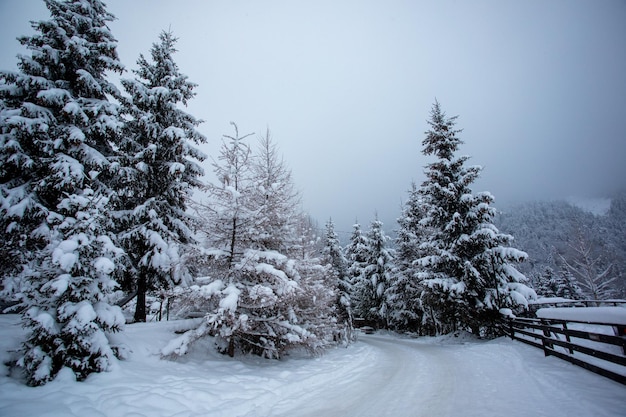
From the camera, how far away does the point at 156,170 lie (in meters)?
13.2

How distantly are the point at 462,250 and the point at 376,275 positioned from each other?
48.5ft

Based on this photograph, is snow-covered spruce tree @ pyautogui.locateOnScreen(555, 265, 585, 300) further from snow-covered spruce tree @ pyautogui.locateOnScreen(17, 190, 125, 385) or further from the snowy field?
snow-covered spruce tree @ pyautogui.locateOnScreen(17, 190, 125, 385)

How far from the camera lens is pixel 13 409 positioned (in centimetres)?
467

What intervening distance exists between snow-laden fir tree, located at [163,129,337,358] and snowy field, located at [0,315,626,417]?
1.10 metres

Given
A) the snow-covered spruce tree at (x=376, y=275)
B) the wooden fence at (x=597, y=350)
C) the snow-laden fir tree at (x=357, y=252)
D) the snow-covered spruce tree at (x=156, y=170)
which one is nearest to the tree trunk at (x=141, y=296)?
the snow-covered spruce tree at (x=156, y=170)

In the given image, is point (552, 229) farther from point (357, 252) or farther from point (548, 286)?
point (357, 252)

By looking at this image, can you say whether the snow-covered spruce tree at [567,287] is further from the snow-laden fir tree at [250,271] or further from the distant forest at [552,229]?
the snow-laden fir tree at [250,271]

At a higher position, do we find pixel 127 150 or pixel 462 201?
pixel 127 150

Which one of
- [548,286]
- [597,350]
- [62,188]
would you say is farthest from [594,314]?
[548,286]

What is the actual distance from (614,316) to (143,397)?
1026 centimetres

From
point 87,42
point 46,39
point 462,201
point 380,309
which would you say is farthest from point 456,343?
point 46,39

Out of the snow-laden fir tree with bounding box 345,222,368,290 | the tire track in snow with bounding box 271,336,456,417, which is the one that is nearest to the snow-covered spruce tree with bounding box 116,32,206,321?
the tire track in snow with bounding box 271,336,456,417

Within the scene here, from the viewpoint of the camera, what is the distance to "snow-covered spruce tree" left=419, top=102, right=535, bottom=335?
14180 millimetres

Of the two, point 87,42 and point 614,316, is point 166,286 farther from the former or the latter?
point 614,316
